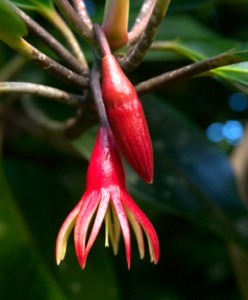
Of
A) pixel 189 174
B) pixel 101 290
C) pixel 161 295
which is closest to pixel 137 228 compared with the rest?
pixel 101 290

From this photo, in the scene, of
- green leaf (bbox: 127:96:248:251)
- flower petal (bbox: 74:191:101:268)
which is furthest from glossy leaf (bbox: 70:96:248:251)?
flower petal (bbox: 74:191:101:268)

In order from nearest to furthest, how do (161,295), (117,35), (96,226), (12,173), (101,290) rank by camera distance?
(96,226) → (117,35) → (101,290) → (12,173) → (161,295)

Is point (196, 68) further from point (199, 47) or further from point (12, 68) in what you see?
point (12, 68)

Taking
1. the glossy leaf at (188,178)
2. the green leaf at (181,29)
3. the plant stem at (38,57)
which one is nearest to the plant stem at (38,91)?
the plant stem at (38,57)

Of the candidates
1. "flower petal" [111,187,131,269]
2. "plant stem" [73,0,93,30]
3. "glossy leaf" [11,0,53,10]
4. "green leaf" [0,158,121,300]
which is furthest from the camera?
"green leaf" [0,158,121,300]

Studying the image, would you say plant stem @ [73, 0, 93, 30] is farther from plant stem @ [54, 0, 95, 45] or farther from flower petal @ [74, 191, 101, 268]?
flower petal @ [74, 191, 101, 268]

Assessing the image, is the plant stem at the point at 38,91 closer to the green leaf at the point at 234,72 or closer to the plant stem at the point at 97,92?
the plant stem at the point at 97,92

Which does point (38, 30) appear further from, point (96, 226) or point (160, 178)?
point (160, 178)
